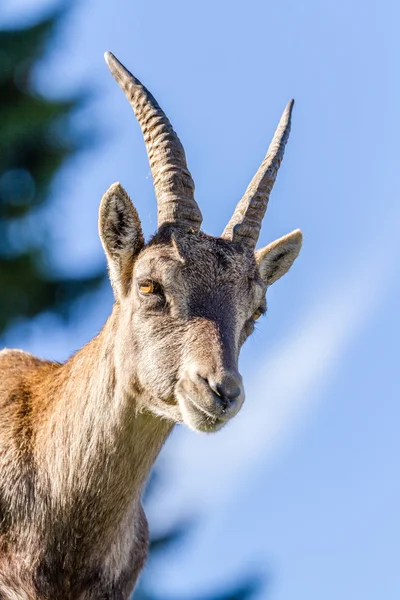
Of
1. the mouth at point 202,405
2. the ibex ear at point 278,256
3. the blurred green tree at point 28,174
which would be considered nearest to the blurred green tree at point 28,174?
the blurred green tree at point 28,174

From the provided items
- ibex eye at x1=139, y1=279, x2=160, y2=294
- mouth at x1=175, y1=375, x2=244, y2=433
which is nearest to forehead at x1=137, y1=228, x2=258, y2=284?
ibex eye at x1=139, y1=279, x2=160, y2=294

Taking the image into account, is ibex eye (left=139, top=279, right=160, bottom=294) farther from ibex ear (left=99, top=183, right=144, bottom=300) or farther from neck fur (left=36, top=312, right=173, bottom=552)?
neck fur (left=36, top=312, right=173, bottom=552)

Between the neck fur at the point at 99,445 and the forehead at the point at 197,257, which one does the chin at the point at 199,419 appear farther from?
the forehead at the point at 197,257

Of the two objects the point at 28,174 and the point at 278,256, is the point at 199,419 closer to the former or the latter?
the point at 278,256

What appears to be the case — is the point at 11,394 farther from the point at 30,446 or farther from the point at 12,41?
the point at 12,41

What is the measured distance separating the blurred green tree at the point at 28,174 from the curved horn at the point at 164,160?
16591 mm

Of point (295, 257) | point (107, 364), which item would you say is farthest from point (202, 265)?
point (295, 257)

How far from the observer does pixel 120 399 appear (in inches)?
424

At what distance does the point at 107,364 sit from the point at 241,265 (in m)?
1.45

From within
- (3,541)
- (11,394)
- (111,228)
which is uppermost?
(111,228)

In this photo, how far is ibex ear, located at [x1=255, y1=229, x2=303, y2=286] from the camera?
12.2 metres

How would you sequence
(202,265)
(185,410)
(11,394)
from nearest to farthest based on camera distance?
1. (185,410)
2. (202,265)
3. (11,394)

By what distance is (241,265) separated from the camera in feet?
36.2

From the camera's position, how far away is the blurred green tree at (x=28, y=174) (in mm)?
28875
